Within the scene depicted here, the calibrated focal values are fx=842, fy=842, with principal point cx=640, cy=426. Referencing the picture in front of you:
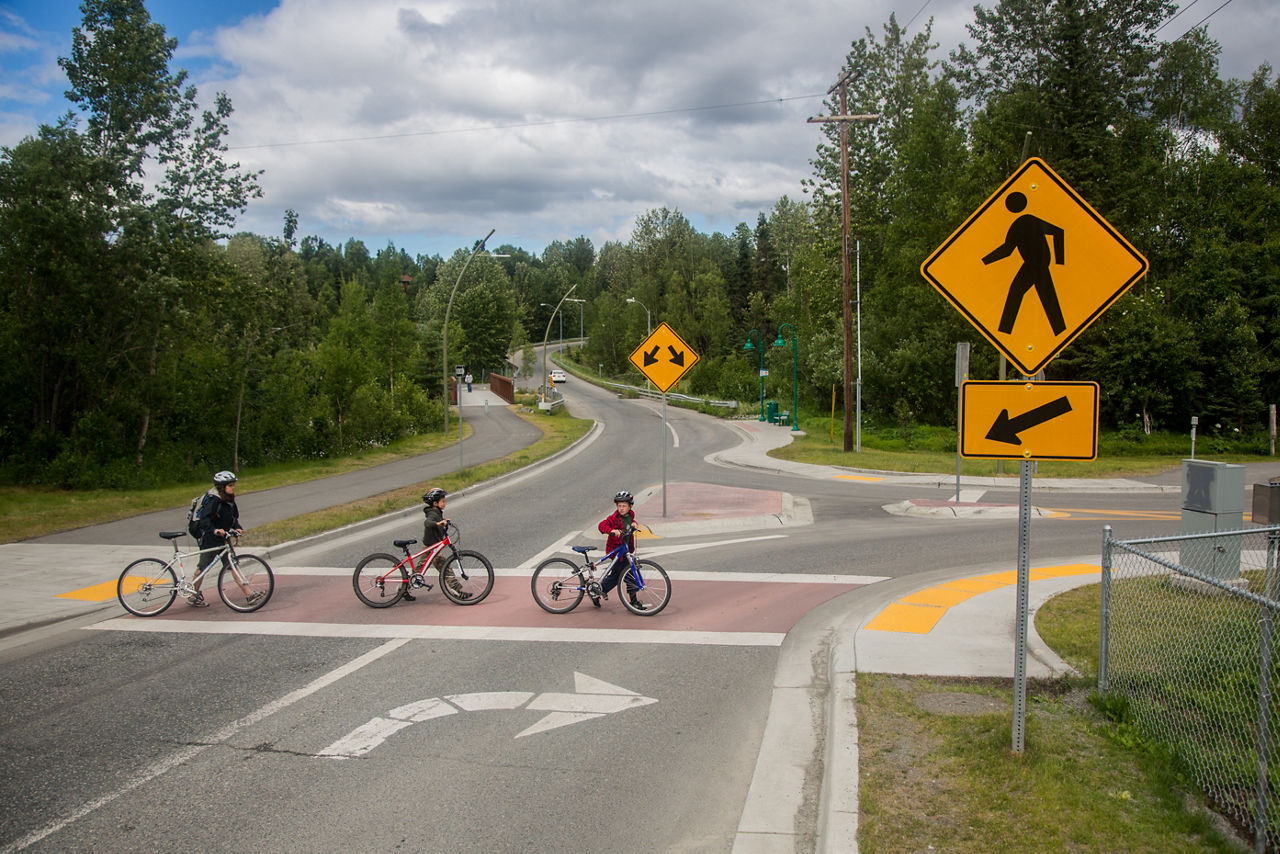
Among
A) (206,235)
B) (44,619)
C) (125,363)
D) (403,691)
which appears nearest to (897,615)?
(403,691)

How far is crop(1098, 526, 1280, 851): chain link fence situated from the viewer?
450 centimetres

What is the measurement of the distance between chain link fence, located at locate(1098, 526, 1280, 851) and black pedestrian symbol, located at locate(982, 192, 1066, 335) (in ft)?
5.97

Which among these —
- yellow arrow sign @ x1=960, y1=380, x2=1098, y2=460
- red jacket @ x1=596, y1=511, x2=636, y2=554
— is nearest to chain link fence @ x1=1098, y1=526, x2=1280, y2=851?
yellow arrow sign @ x1=960, y1=380, x2=1098, y2=460

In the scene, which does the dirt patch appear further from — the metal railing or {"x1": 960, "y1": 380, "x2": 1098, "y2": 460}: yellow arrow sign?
the metal railing

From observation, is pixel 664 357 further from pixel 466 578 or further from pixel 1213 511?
pixel 1213 511

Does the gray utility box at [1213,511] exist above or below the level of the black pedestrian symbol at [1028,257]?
below

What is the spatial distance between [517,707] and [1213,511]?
8612 mm

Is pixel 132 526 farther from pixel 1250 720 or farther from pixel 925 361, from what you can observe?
pixel 925 361

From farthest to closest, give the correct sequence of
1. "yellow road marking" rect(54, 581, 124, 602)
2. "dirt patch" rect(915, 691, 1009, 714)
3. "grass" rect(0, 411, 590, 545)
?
"grass" rect(0, 411, 590, 545) → "yellow road marking" rect(54, 581, 124, 602) → "dirt patch" rect(915, 691, 1009, 714)

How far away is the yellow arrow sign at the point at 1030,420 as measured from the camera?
4.96 metres

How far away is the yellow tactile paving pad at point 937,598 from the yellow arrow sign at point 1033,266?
14.7 ft

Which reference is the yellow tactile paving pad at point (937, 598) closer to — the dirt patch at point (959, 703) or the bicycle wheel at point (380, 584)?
the dirt patch at point (959, 703)

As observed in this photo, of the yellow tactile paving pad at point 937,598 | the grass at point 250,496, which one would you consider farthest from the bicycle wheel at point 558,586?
the grass at point 250,496

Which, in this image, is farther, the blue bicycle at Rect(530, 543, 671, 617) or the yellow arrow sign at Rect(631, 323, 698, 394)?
the yellow arrow sign at Rect(631, 323, 698, 394)
